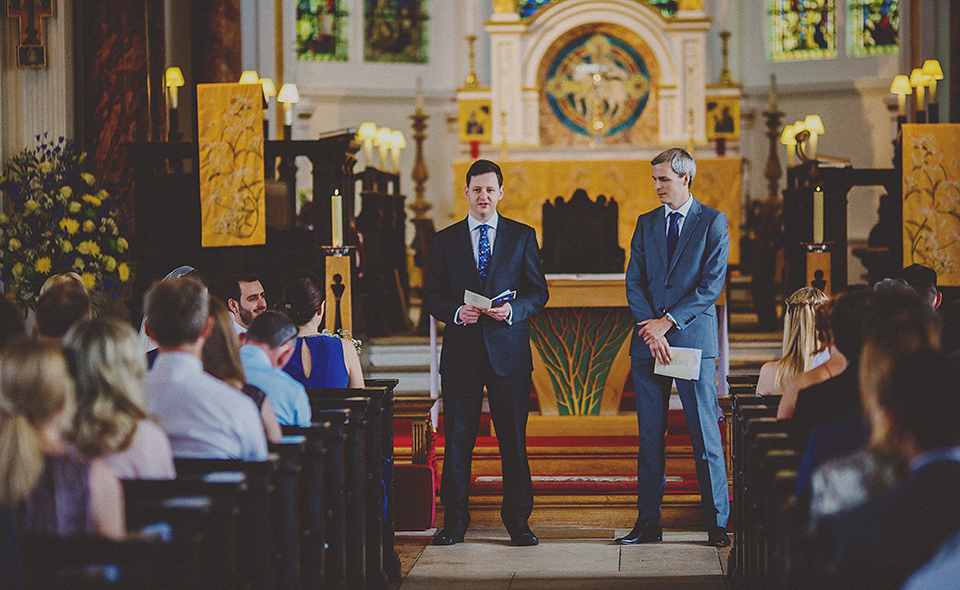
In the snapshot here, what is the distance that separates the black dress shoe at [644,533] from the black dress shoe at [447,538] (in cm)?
70

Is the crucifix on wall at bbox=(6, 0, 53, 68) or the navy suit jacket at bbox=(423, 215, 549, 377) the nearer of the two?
the navy suit jacket at bbox=(423, 215, 549, 377)

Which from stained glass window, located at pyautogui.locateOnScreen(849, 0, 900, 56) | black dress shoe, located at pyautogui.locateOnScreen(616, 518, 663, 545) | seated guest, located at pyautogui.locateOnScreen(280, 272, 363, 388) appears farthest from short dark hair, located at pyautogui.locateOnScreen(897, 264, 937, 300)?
stained glass window, located at pyautogui.locateOnScreen(849, 0, 900, 56)

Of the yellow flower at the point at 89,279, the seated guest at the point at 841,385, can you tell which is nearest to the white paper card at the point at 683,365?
the seated guest at the point at 841,385

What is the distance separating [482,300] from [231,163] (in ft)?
10.0

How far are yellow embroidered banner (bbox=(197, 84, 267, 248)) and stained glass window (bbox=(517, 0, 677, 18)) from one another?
7.17m

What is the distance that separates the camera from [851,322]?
296 centimetres

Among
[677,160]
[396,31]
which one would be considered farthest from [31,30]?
[396,31]

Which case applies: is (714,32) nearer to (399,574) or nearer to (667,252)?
(667,252)

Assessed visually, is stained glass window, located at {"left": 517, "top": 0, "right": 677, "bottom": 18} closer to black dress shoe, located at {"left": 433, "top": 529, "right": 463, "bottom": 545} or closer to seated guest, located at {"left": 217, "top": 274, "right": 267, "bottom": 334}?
seated guest, located at {"left": 217, "top": 274, "right": 267, "bottom": 334}

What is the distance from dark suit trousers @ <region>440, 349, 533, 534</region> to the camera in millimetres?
4676

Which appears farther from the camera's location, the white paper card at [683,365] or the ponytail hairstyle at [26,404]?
the white paper card at [683,365]

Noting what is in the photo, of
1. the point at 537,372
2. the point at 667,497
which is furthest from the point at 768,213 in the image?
the point at 667,497

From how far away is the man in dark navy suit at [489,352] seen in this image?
15.3 ft

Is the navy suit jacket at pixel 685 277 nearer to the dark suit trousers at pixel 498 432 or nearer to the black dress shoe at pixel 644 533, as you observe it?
the dark suit trousers at pixel 498 432
